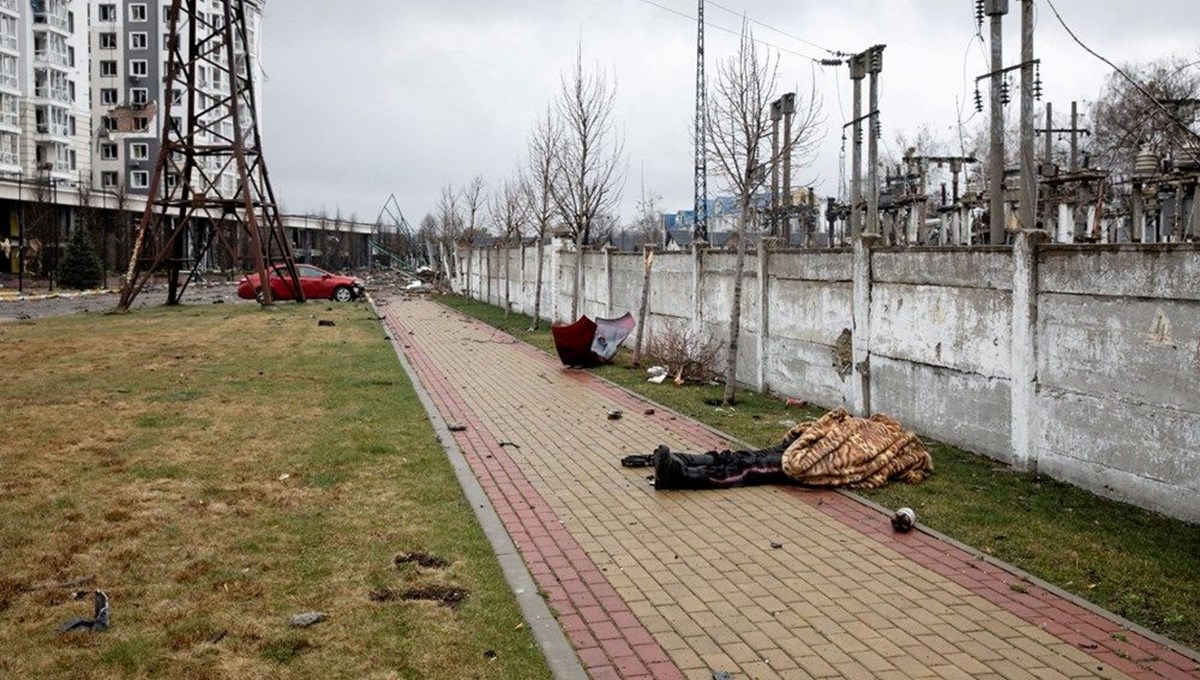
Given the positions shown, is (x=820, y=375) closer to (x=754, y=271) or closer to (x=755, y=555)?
(x=754, y=271)

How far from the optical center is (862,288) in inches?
465

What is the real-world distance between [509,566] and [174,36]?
91.1 feet

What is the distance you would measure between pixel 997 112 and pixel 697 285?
531 cm

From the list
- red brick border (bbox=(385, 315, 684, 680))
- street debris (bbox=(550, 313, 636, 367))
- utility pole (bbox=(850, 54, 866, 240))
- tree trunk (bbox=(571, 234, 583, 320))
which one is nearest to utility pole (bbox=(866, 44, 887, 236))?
utility pole (bbox=(850, 54, 866, 240))

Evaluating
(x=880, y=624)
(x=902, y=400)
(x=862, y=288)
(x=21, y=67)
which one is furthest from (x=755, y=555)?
(x=21, y=67)

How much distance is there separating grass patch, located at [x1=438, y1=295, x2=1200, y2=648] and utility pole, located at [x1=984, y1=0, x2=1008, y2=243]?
276 inches

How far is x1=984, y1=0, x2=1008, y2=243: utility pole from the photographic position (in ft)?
52.5

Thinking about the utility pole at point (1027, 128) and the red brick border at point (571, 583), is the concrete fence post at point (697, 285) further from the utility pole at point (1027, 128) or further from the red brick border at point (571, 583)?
the red brick border at point (571, 583)

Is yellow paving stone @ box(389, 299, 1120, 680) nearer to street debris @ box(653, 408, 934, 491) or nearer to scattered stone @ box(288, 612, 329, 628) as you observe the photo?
street debris @ box(653, 408, 934, 491)

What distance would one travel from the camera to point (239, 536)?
704cm

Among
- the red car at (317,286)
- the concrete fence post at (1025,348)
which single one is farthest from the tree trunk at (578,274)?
the red car at (317,286)

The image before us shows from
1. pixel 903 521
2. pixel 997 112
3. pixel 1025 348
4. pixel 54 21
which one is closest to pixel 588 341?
pixel 997 112

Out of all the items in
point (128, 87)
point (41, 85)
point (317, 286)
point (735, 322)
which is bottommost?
point (735, 322)

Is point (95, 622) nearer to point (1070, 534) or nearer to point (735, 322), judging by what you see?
point (1070, 534)
